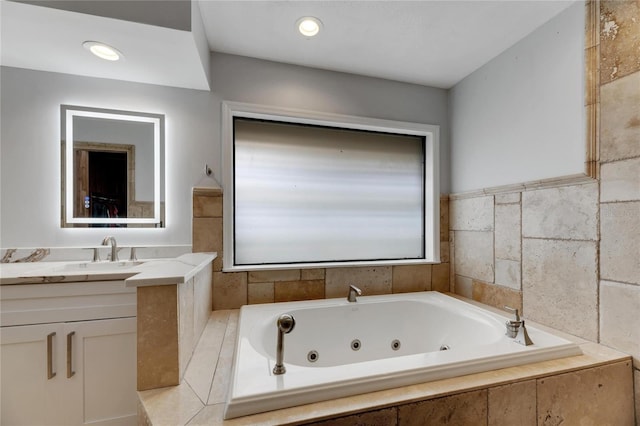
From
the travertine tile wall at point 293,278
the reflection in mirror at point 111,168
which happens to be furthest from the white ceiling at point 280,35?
the travertine tile wall at point 293,278

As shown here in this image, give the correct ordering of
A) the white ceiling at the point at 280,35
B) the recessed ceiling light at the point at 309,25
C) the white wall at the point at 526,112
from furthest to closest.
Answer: the recessed ceiling light at the point at 309,25 → the white wall at the point at 526,112 → the white ceiling at the point at 280,35

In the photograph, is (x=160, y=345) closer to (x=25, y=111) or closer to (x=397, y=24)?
(x=25, y=111)

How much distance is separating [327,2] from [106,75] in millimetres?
1496

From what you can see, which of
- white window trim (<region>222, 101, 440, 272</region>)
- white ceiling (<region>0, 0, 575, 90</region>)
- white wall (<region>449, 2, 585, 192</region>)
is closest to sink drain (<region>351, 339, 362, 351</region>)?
white window trim (<region>222, 101, 440, 272</region>)

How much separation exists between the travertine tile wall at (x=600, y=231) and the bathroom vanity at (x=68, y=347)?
201cm

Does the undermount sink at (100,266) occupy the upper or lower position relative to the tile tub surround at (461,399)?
upper

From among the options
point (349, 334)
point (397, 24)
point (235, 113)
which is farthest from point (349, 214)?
point (397, 24)

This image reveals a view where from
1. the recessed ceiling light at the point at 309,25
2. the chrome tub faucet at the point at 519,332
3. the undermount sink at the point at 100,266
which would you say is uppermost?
the recessed ceiling light at the point at 309,25

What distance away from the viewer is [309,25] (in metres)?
1.67

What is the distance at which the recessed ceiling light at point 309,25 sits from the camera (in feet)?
5.37

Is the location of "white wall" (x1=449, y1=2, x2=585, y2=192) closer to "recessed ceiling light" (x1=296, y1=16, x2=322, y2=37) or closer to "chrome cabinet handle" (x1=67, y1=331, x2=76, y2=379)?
"recessed ceiling light" (x1=296, y1=16, x2=322, y2=37)

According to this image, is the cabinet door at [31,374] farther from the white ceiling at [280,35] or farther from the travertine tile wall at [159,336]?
the white ceiling at [280,35]

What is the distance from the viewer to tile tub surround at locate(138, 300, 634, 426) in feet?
2.94

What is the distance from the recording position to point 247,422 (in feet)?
2.81
